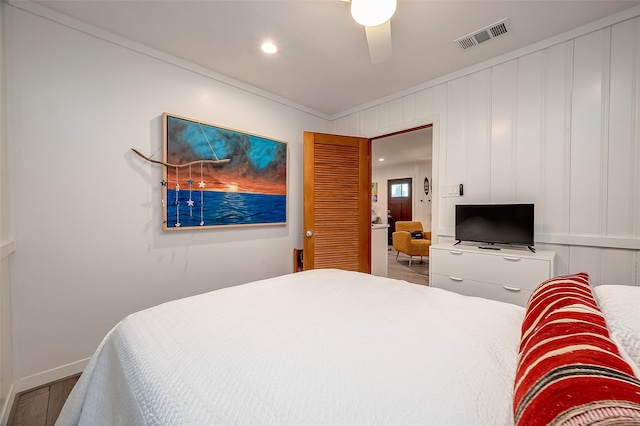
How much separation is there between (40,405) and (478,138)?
3.78 metres

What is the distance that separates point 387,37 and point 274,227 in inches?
83.8

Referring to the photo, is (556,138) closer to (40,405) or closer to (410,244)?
(410,244)

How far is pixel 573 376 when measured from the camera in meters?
0.48

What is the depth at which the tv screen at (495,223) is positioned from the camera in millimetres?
2098

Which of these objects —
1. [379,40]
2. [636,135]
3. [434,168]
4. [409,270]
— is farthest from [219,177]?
[409,270]

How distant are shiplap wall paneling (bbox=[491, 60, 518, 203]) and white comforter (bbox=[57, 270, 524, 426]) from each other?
1.49 metres

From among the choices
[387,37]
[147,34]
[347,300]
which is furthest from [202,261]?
[387,37]

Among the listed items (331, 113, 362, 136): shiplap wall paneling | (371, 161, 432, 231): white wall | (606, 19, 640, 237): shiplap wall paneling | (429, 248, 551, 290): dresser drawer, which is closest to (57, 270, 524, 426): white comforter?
(429, 248, 551, 290): dresser drawer

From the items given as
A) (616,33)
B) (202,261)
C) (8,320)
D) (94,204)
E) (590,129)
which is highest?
(616,33)

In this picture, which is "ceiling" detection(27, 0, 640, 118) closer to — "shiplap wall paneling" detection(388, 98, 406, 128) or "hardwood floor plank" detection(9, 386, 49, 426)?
"shiplap wall paneling" detection(388, 98, 406, 128)

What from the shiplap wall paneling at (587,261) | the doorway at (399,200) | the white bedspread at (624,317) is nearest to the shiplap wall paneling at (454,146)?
the shiplap wall paneling at (587,261)

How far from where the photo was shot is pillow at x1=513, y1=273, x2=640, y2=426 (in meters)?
0.41

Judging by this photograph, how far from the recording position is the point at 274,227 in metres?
3.01

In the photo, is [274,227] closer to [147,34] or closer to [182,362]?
[147,34]
